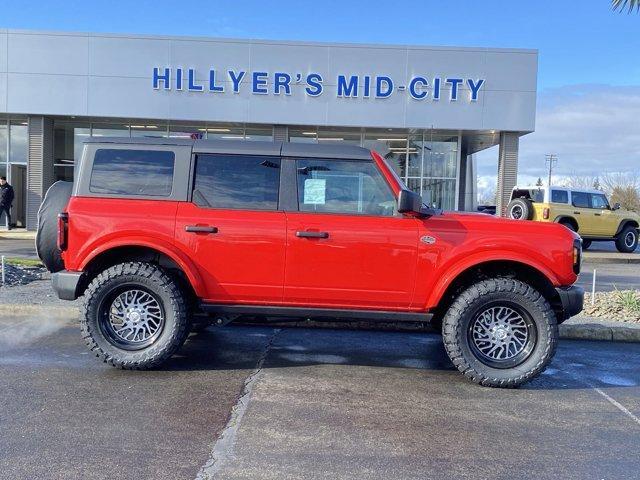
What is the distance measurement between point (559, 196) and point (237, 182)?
1552 centimetres

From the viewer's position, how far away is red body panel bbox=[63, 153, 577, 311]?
507 centimetres

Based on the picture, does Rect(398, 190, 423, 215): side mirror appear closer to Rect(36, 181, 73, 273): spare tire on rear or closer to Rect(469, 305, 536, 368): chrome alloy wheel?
Rect(469, 305, 536, 368): chrome alloy wheel

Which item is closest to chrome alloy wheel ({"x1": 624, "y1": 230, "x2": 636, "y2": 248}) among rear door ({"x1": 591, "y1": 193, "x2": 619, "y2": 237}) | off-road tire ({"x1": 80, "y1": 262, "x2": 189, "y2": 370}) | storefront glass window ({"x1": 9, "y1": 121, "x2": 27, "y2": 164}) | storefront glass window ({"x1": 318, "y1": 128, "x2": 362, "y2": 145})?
rear door ({"x1": 591, "y1": 193, "x2": 619, "y2": 237})

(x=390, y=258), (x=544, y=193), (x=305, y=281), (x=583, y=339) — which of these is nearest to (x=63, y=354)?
(x=305, y=281)

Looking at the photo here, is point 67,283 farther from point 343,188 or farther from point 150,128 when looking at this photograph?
point 150,128

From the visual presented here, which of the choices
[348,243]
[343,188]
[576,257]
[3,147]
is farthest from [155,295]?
[3,147]

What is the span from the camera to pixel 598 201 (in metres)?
18.7

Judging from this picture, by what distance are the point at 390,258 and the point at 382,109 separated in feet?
47.8

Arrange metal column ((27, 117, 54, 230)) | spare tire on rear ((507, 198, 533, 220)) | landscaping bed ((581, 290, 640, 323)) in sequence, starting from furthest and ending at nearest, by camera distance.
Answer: metal column ((27, 117, 54, 230)) < spare tire on rear ((507, 198, 533, 220)) < landscaping bed ((581, 290, 640, 323))

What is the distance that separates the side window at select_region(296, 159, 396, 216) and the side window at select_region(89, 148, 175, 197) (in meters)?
1.27

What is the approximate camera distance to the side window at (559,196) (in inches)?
714

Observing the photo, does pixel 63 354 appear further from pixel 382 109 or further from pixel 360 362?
pixel 382 109

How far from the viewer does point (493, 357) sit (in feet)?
17.1

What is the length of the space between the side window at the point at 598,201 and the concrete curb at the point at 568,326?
1255cm
